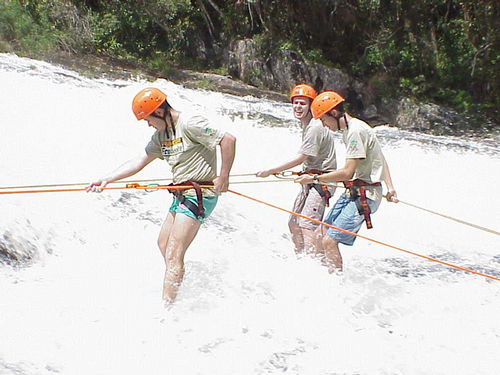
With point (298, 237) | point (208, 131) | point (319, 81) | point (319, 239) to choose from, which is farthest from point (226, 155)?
point (319, 81)

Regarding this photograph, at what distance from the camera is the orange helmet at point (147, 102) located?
12.0ft

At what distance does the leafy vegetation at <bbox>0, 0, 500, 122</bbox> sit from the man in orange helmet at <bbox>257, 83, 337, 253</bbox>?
1122 cm

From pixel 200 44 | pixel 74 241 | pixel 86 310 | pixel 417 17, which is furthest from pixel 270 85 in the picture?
pixel 86 310

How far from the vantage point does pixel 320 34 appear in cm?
1723

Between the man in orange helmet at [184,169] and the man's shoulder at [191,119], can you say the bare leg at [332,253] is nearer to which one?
the man in orange helmet at [184,169]

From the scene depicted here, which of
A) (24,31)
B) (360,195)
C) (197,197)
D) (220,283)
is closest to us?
(197,197)

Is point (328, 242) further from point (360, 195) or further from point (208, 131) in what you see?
point (208, 131)

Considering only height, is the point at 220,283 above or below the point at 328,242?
below

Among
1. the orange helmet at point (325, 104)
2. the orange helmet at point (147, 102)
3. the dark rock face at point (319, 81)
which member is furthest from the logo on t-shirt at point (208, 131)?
the dark rock face at point (319, 81)

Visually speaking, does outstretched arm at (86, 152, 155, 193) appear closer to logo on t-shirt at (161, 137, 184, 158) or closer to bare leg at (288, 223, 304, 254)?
logo on t-shirt at (161, 137, 184, 158)

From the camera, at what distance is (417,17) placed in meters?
16.8

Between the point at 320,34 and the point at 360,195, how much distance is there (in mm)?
13783

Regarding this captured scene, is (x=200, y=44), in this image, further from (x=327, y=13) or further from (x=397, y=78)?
(x=397, y=78)

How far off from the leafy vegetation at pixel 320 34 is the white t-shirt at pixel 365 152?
1180 centimetres
